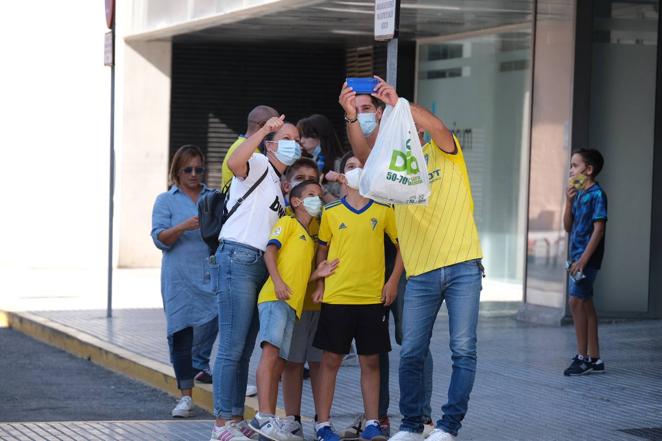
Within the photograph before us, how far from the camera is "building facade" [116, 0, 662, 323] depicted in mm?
13000

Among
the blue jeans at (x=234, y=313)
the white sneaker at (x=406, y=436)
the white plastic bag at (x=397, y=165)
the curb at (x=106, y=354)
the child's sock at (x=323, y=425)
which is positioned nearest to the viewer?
the white plastic bag at (x=397, y=165)

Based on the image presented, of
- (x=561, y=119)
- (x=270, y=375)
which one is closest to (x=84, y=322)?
(x=561, y=119)

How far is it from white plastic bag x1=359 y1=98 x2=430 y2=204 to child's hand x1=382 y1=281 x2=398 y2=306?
733 millimetres

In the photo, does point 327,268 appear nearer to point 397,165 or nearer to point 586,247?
point 397,165

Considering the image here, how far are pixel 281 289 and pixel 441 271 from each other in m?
0.91

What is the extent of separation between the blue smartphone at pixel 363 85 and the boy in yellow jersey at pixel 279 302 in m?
0.94

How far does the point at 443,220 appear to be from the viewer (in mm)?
6895

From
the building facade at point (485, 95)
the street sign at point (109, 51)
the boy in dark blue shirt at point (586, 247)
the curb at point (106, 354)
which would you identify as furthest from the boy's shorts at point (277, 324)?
the street sign at point (109, 51)

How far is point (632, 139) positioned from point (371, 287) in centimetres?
655

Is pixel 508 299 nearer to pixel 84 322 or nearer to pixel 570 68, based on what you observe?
pixel 570 68

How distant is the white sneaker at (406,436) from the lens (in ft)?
23.0

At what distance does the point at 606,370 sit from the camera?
998 cm

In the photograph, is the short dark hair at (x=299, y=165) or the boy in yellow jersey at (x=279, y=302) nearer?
the boy in yellow jersey at (x=279, y=302)

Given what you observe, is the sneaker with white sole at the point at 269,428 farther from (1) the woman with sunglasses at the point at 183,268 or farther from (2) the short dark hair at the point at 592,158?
(2) the short dark hair at the point at 592,158
